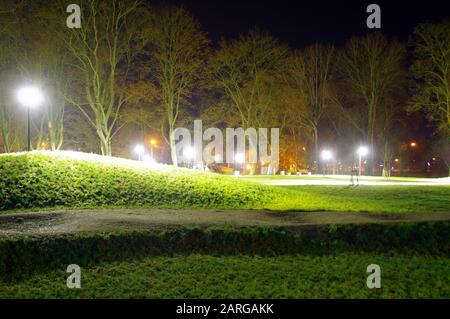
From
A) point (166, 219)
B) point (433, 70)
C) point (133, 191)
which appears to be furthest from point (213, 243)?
point (433, 70)

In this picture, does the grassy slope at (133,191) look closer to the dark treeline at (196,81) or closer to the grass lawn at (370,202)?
the grass lawn at (370,202)

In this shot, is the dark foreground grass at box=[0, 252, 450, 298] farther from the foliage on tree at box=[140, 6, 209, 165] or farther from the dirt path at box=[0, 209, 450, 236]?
the foliage on tree at box=[140, 6, 209, 165]

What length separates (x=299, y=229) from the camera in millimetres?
9328

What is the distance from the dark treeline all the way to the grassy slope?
977 cm

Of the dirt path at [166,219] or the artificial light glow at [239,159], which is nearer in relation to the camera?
the dirt path at [166,219]

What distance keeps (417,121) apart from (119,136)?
36884 millimetres

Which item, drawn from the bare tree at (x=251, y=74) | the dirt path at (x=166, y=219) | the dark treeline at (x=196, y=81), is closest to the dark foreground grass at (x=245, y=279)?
the dirt path at (x=166, y=219)

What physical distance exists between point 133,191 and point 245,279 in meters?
9.46

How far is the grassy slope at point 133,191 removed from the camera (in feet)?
47.8

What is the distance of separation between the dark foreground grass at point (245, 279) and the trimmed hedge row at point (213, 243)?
0.33 meters

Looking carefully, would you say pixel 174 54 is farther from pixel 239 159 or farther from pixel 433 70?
pixel 433 70
